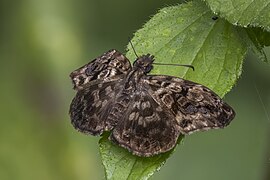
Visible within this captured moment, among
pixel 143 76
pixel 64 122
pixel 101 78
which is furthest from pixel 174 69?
pixel 64 122

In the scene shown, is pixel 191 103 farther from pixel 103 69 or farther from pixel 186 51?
pixel 103 69

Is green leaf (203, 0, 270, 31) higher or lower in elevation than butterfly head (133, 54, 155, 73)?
higher

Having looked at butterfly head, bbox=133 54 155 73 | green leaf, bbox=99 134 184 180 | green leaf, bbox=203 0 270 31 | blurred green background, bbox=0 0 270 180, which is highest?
green leaf, bbox=203 0 270 31

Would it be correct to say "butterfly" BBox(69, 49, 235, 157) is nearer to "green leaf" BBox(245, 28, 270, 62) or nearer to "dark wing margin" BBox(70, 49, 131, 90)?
"dark wing margin" BBox(70, 49, 131, 90)

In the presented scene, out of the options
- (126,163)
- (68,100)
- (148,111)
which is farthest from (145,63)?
(68,100)

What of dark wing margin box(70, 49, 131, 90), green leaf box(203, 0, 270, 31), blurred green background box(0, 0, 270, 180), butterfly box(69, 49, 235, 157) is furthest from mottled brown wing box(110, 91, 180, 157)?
blurred green background box(0, 0, 270, 180)

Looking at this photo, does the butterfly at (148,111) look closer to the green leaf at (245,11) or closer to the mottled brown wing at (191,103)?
the mottled brown wing at (191,103)

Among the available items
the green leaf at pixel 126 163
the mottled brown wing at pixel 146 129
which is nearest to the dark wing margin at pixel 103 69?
the mottled brown wing at pixel 146 129
